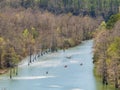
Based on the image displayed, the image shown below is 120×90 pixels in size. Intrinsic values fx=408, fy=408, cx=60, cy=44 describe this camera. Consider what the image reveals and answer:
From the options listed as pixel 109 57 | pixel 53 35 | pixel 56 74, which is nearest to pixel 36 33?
pixel 53 35

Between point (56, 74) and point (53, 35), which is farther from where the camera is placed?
point (53, 35)

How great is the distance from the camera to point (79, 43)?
141m

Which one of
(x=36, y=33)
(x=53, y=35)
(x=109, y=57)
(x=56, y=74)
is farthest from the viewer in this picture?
(x=36, y=33)

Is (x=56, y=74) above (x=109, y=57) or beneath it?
beneath

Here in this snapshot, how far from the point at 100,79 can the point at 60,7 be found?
124933 millimetres

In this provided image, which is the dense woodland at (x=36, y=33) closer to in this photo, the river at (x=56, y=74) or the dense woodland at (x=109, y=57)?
the river at (x=56, y=74)

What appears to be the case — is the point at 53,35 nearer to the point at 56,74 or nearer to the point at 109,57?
the point at 56,74

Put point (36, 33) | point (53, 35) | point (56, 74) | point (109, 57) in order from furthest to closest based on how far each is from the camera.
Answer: point (36, 33)
point (53, 35)
point (56, 74)
point (109, 57)

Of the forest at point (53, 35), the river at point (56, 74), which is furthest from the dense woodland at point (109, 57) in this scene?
the river at point (56, 74)

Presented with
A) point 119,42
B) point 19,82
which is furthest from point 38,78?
point 119,42

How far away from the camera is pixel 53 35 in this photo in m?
130

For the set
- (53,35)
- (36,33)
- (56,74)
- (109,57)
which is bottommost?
(56,74)

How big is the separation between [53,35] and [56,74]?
45.4 meters

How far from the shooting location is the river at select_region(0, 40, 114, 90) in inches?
2869
